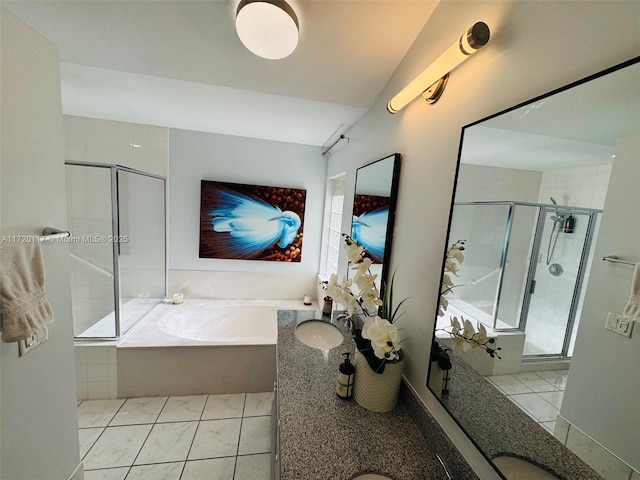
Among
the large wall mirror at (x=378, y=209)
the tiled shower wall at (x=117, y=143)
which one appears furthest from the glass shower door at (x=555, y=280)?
the tiled shower wall at (x=117, y=143)

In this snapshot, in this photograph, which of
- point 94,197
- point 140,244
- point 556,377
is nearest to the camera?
point 556,377

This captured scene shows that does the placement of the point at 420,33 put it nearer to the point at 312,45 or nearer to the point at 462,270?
the point at 312,45

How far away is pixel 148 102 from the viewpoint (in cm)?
207

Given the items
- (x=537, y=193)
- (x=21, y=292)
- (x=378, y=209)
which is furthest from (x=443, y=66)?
(x=21, y=292)

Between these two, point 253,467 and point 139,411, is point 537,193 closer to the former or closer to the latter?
point 253,467

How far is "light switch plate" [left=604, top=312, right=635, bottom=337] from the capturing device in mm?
463

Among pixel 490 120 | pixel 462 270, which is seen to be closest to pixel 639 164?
pixel 490 120

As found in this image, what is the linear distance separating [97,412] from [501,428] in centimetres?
269

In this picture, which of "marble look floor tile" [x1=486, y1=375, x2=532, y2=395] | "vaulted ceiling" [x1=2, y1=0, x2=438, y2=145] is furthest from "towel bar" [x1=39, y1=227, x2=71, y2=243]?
"marble look floor tile" [x1=486, y1=375, x2=532, y2=395]

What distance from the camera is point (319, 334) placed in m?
1.78

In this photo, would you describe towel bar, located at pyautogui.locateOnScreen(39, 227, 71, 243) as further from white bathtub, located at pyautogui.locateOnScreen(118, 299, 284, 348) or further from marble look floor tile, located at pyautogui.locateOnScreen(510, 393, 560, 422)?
marble look floor tile, located at pyautogui.locateOnScreen(510, 393, 560, 422)

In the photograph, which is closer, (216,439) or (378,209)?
(378,209)

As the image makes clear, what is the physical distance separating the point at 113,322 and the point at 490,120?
300 cm

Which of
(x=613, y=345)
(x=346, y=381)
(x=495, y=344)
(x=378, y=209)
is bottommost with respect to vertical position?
(x=346, y=381)
